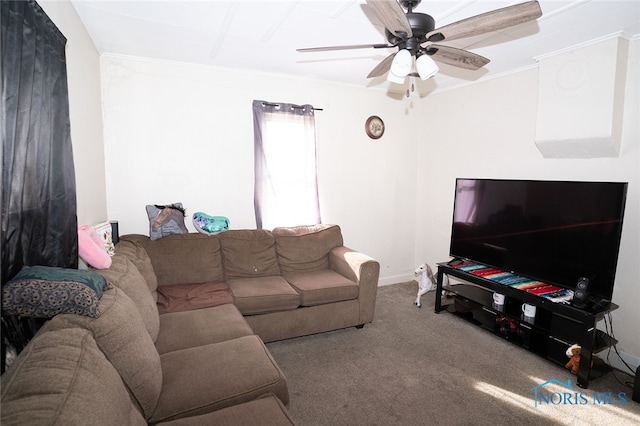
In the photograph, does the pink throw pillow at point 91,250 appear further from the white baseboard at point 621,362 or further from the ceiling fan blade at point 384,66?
the white baseboard at point 621,362

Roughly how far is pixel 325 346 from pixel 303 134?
229 centimetres

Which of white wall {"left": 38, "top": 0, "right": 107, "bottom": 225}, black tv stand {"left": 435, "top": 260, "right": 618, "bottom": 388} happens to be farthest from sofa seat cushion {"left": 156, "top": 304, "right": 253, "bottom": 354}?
black tv stand {"left": 435, "top": 260, "right": 618, "bottom": 388}

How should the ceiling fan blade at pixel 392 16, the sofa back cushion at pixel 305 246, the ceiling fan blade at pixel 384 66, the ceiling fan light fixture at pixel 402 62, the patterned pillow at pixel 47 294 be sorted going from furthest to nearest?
the sofa back cushion at pixel 305 246
the ceiling fan blade at pixel 384 66
the ceiling fan light fixture at pixel 402 62
the ceiling fan blade at pixel 392 16
the patterned pillow at pixel 47 294

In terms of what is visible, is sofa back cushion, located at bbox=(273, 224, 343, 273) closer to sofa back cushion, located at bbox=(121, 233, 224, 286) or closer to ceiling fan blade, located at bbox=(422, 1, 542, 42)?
sofa back cushion, located at bbox=(121, 233, 224, 286)

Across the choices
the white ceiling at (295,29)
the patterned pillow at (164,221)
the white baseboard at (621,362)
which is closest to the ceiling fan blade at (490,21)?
the white ceiling at (295,29)

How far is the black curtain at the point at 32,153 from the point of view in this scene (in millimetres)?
1236

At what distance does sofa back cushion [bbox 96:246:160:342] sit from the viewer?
1903mm

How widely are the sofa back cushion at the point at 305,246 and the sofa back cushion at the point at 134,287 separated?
1.52 metres

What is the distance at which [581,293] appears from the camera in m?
2.48

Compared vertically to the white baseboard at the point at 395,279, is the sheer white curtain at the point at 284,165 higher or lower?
higher

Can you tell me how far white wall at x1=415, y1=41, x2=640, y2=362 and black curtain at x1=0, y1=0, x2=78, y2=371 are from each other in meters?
3.77

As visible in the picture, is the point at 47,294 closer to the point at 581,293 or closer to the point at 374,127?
the point at 581,293

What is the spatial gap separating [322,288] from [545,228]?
1.99 metres

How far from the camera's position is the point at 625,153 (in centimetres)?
270
